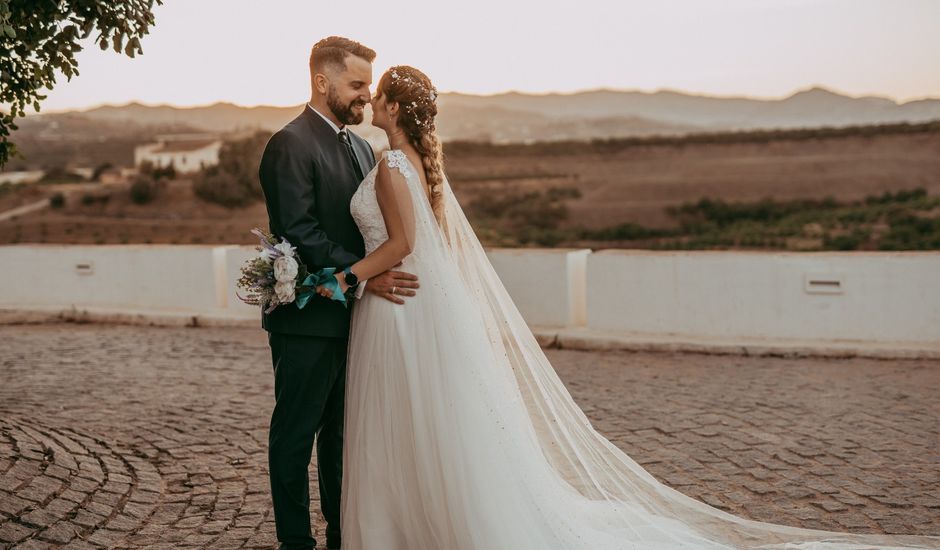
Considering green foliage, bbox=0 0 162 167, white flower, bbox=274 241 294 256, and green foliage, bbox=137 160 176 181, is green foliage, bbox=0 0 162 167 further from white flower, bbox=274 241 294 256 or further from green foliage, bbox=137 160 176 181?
green foliage, bbox=137 160 176 181

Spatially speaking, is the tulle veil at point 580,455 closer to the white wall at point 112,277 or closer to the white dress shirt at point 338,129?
the white dress shirt at point 338,129

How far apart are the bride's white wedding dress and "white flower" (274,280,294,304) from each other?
317mm

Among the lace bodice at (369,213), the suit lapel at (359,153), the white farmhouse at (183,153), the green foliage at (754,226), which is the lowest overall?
the green foliage at (754,226)

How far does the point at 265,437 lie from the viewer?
6.17m

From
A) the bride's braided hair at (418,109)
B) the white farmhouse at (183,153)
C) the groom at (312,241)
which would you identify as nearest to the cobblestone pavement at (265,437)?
the groom at (312,241)

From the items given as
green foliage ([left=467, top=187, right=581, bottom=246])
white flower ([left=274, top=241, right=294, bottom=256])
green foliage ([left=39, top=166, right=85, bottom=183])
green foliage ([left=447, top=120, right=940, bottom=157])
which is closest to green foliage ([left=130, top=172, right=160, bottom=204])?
green foliage ([left=39, top=166, right=85, bottom=183])

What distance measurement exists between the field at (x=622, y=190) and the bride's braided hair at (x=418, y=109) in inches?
1922

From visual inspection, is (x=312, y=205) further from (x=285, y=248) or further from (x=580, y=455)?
(x=580, y=455)

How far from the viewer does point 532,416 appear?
4098 mm

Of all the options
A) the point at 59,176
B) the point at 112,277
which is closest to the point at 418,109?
the point at 112,277

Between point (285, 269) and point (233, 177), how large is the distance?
2575 inches

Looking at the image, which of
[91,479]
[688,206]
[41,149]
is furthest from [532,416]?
[41,149]

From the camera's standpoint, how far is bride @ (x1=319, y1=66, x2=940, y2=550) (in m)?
3.55

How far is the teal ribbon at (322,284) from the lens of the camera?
359cm
